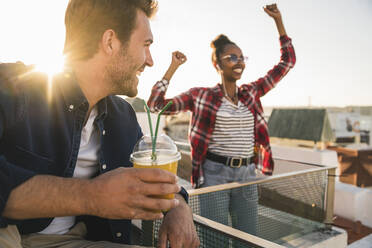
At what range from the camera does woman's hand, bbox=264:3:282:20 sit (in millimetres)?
3492

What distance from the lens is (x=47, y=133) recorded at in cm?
126

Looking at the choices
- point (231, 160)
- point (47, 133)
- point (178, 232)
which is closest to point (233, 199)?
point (231, 160)

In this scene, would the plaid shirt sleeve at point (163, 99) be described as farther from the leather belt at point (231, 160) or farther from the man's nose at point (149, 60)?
Result: the man's nose at point (149, 60)

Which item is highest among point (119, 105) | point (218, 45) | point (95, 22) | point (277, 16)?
point (277, 16)

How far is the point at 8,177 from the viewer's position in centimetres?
92

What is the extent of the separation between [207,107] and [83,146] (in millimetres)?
1651

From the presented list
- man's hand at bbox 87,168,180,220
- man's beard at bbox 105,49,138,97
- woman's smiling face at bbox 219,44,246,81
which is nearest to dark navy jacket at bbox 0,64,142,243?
man's beard at bbox 105,49,138,97

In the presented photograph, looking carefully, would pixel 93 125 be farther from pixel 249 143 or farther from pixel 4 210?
pixel 249 143

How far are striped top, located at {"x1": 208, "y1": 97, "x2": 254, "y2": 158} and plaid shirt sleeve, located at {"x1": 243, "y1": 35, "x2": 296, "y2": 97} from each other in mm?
412

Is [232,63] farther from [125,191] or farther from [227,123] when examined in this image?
[125,191]

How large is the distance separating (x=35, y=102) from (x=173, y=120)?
2644cm

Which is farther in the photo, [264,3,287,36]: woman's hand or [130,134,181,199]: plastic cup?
[264,3,287,36]: woman's hand

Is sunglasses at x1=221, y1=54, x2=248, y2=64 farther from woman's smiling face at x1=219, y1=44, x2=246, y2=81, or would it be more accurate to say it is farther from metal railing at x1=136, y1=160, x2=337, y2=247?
metal railing at x1=136, y1=160, x2=337, y2=247

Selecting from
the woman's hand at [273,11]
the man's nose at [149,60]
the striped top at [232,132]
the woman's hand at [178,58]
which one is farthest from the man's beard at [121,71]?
the woman's hand at [273,11]
